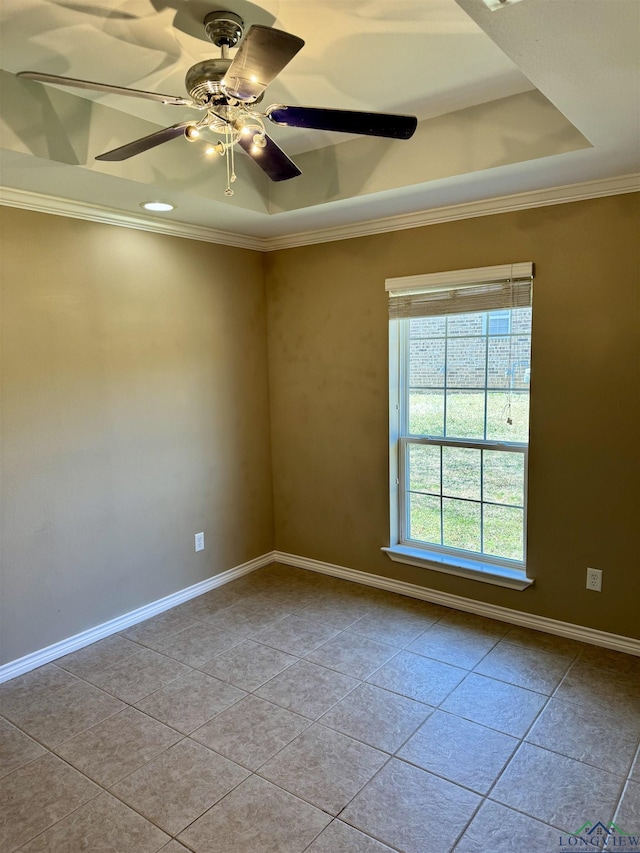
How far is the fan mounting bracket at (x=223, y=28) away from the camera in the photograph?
1.78 m

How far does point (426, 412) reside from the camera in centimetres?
349

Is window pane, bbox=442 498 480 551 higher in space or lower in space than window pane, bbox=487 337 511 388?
lower

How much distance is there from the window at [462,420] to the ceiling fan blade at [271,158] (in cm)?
137

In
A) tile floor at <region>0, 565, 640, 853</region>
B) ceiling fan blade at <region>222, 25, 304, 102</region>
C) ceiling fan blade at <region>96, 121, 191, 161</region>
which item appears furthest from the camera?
tile floor at <region>0, 565, 640, 853</region>

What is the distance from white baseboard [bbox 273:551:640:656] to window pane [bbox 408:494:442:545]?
1.01 ft

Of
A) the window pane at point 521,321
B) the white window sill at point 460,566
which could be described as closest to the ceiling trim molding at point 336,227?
the window pane at point 521,321

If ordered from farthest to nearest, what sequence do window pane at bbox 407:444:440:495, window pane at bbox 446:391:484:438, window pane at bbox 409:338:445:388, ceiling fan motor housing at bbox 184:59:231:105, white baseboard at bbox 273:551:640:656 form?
window pane at bbox 407:444:440:495, window pane at bbox 409:338:445:388, window pane at bbox 446:391:484:438, white baseboard at bbox 273:551:640:656, ceiling fan motor housing at bbox 184:59:231:105

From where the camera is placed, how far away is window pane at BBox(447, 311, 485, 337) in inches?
126

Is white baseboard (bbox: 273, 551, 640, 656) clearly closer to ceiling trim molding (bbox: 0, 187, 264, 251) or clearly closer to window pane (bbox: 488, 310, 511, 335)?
window pane (bbox: 488, 310, 511, 335)

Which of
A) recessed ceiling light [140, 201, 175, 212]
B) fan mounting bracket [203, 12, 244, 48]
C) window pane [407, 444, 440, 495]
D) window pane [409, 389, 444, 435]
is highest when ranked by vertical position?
fan mounting bracket [203, 12, 244, 48]

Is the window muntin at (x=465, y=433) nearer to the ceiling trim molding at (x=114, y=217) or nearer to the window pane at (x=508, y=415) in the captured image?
the window pane at (x=508, y=415)

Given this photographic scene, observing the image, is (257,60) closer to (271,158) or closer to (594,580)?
(271,158)

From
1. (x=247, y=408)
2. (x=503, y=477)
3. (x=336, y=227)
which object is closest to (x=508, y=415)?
(x=503, y=477)

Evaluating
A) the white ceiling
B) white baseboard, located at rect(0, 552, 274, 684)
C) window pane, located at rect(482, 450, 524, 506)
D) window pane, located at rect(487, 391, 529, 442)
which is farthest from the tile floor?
the white ceiling
